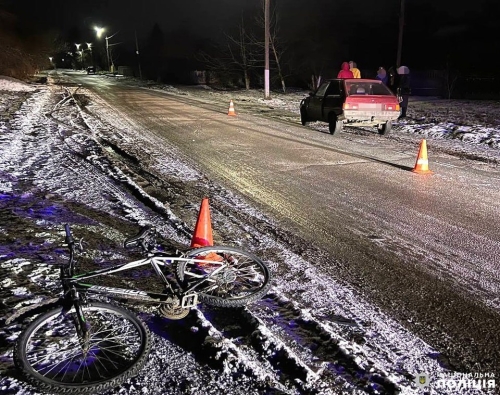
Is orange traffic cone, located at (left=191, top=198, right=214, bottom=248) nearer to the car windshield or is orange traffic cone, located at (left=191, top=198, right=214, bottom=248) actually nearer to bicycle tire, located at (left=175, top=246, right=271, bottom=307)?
bicycle tire, located at (left=175, top=246, right=271, bottom=307)

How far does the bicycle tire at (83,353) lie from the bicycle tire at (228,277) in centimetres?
62

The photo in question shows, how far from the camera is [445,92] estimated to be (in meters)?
27.0

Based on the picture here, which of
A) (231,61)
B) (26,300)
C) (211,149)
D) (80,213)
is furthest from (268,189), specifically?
(231,61)

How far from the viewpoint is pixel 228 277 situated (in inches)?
142

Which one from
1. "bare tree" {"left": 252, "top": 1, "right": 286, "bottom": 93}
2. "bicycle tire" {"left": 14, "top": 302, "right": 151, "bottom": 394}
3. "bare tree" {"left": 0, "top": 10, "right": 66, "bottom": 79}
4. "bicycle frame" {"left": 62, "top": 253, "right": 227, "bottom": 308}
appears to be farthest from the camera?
"bare tree" {"left": 0, "top": 10, "right": 66, "bottom": 79}

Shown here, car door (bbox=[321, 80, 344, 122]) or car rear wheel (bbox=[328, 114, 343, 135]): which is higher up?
car door (bbox=[321, 80, 344, 122])

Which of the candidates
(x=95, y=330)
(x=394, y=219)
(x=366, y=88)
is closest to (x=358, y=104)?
(x=366, y=88)

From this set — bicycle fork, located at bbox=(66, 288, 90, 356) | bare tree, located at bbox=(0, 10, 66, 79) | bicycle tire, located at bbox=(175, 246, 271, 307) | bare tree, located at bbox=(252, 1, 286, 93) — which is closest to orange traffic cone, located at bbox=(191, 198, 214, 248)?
bicycle tire, located at bbox=(175, 246, 271, 307)

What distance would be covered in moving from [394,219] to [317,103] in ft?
28.5

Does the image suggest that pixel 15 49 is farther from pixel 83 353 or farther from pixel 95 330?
pixel 83 353

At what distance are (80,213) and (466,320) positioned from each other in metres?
4.40

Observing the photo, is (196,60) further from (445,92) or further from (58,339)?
(58,339)

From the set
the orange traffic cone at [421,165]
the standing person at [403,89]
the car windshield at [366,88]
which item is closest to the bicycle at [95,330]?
the orange traffic cone at [421,165]

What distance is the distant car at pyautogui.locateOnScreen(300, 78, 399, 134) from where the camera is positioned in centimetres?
1194
